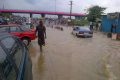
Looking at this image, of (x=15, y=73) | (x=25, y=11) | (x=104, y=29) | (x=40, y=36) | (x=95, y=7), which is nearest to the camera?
(x=15, y=73)

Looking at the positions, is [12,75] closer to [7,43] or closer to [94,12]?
[7,43]

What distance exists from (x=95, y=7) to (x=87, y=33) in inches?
1418

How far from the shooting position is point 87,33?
3422 centimetres

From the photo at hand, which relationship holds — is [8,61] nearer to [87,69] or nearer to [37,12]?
[87,69]

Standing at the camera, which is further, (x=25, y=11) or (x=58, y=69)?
(x=25, y=11)

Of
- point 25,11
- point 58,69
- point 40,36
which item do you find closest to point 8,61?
point 58,69

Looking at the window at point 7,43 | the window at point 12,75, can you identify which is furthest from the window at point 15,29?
the window at point 12,75

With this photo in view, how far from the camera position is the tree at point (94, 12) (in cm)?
6750

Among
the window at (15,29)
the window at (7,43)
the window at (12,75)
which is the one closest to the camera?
the window at (12,75)

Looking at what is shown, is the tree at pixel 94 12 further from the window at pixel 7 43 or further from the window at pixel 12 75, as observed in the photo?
the window at pixel 12 75

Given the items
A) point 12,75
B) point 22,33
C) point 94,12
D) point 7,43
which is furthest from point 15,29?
point 94,12

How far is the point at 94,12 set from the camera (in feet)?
224

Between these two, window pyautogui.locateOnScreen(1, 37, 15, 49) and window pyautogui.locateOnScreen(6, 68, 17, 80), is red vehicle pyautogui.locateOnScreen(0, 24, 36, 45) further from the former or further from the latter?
window pyautogui.locateOnScreen(6, 68, 17, 80)

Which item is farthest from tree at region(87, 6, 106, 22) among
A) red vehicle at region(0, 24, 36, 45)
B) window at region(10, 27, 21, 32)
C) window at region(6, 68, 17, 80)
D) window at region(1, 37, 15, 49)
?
window at region(6, 68, 17, 80)
